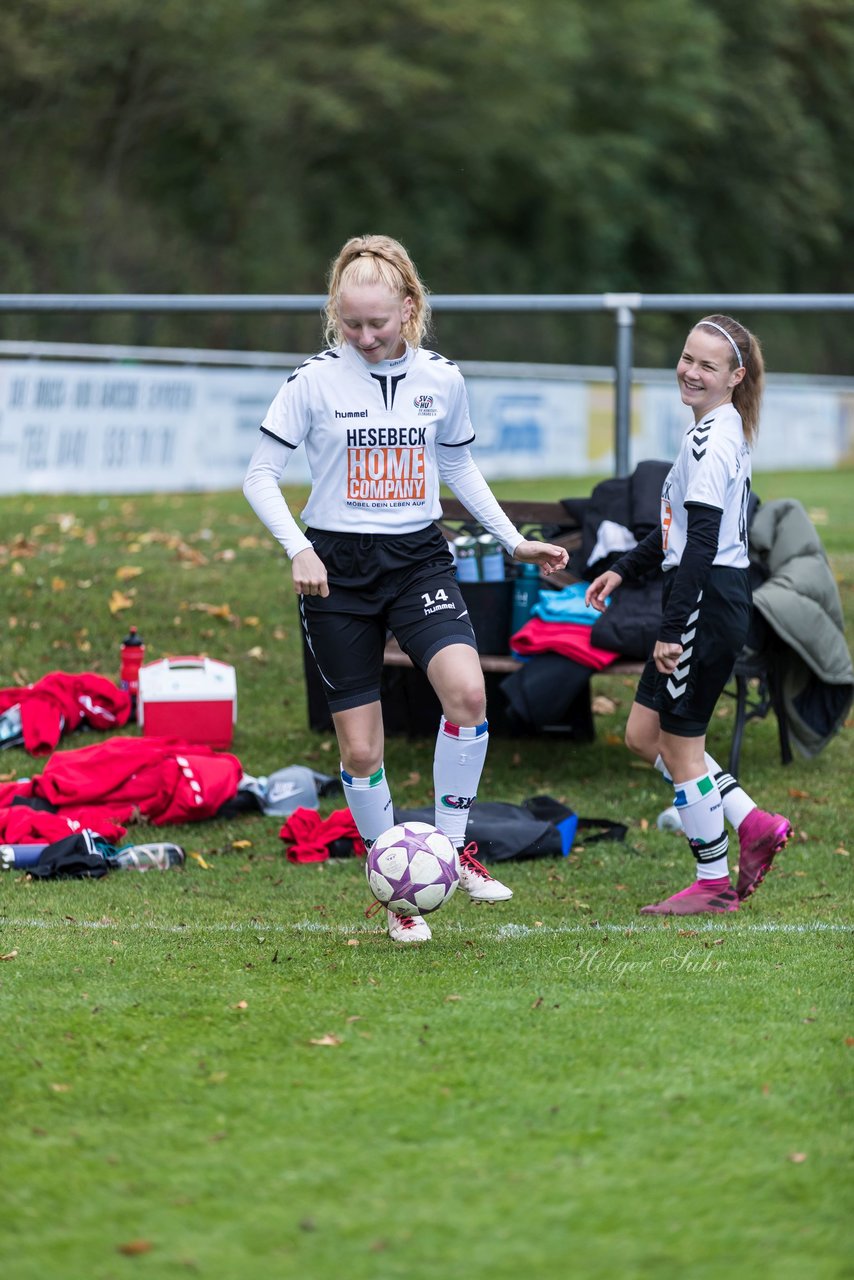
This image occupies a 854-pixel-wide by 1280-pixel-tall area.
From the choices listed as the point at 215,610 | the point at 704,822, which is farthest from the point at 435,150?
the point at 704,822

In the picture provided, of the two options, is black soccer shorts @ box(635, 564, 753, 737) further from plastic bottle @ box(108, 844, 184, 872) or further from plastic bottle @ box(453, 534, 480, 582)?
plastic bottle @ box(453, 534, 480, 582)

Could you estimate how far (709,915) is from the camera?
18.0ft

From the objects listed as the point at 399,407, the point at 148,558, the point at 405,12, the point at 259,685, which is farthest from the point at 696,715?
the point at 405,12

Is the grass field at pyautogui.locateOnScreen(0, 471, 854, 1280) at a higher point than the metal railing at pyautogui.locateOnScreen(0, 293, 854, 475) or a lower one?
lower

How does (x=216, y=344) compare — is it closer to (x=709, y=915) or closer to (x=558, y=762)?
(x=558, y=762)

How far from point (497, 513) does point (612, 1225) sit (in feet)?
9.08

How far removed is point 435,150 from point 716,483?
99.6 feet

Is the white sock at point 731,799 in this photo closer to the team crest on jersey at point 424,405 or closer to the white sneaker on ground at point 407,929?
the white sneaker on ground at point 407,929

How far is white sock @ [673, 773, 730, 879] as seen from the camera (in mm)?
5473

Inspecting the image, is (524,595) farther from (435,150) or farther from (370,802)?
(435,150)

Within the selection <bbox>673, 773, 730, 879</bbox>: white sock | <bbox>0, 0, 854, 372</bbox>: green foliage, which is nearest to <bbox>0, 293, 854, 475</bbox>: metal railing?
<bbox>673, 773, 730, 879</bbox>: white sock

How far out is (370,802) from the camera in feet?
17.1

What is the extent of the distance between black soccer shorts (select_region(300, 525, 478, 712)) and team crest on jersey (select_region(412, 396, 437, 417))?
36cm

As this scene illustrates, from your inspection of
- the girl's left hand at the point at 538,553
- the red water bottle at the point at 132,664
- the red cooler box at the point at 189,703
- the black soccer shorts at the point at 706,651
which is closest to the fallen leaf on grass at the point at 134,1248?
the girl's left hand at the point at 538,553
